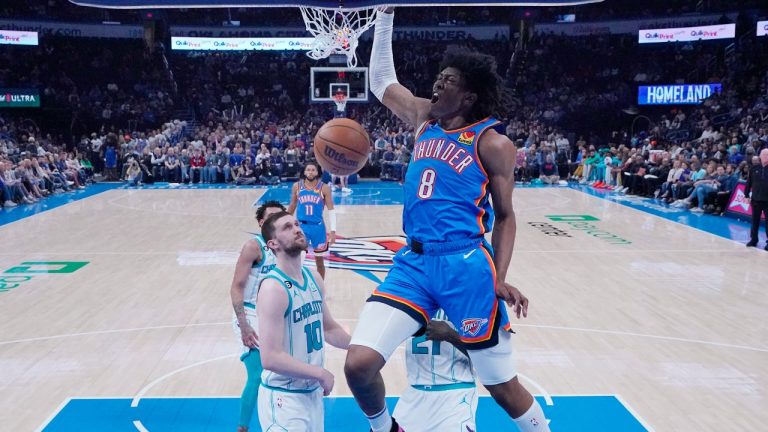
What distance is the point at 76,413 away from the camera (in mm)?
4777

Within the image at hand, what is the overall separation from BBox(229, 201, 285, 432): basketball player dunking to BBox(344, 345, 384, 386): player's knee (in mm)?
1156

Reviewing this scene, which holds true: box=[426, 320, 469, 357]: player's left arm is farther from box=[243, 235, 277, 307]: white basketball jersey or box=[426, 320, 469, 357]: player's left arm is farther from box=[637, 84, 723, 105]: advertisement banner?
box=[637, 84, 723, 105]: advertisement banner

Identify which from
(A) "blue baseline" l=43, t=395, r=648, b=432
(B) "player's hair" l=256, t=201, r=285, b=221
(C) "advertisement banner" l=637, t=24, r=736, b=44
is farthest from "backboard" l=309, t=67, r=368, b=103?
(A) "blue baseline" l=43, t=395, r=648, b=432

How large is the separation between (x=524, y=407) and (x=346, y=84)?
62.5 ft

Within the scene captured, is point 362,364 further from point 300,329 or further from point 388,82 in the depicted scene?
point 388,82

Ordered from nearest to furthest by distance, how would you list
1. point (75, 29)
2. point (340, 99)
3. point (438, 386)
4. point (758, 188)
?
point (438, 386) < point (758, 188) < point (340, 99) < point (75, 29)

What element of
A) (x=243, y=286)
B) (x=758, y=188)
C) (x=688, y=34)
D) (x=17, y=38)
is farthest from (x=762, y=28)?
(x=17, y=38)

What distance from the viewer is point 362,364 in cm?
307

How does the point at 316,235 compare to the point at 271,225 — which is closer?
the point at 271,225

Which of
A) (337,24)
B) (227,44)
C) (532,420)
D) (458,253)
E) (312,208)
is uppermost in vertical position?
(227,44)

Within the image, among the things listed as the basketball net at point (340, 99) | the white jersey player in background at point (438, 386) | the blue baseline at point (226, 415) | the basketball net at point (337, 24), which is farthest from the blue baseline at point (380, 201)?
the white jersey player in background at point (438, 386)

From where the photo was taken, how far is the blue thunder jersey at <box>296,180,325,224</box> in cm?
795

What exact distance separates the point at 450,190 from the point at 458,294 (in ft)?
1.57

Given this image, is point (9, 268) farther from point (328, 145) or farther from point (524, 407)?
point (524, 407)
